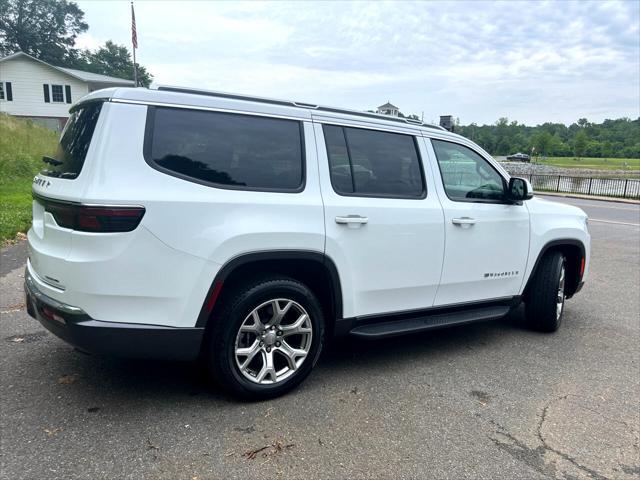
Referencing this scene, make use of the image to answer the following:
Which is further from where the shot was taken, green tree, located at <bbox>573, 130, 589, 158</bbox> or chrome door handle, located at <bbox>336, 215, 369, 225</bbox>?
green tree, located at <bbox>573, 130, 589, 158</bbox>

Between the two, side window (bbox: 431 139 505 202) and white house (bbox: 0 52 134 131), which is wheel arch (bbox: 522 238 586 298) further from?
white house (bbox: 0 52 134 131)

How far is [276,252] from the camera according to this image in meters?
3.20

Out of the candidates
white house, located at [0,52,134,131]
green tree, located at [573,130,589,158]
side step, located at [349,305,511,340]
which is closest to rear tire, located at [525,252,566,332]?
side step, located at [349,305,511,340]

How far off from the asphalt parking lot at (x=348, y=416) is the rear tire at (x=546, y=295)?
33 cm

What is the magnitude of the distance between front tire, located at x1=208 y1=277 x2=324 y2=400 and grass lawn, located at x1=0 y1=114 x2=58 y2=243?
3.28 metres

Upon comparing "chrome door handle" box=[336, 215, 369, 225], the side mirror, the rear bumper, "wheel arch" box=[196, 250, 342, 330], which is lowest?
the rear bumper

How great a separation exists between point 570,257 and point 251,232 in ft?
12.5

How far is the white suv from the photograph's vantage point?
9.18ft

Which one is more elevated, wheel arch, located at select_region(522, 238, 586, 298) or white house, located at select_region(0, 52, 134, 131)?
white house, located at select_region(0, 52, 134, 131)

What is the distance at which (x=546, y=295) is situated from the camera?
4.88 metres

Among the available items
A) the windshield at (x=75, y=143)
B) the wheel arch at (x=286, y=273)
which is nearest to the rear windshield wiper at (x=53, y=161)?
the windshield at (x=75, y=143)

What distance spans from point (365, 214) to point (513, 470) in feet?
5.98

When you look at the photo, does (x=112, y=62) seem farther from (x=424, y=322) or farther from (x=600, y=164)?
(x=424, y=322)

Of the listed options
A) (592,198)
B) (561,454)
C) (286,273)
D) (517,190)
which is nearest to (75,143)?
(286,273)
